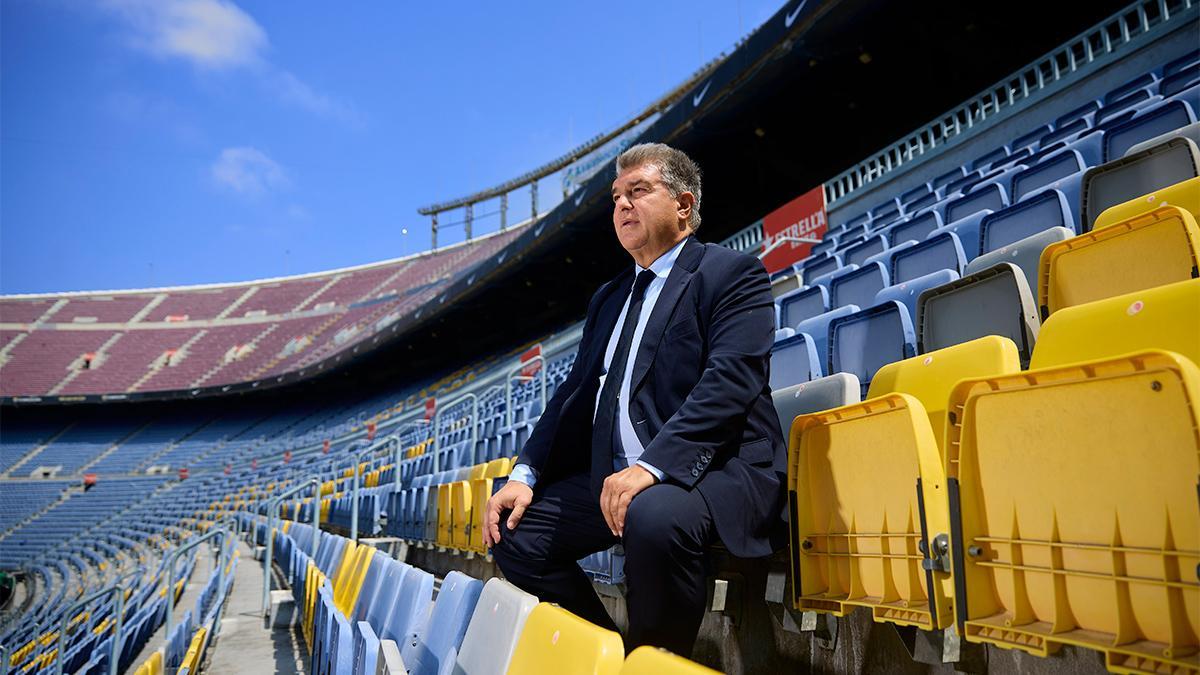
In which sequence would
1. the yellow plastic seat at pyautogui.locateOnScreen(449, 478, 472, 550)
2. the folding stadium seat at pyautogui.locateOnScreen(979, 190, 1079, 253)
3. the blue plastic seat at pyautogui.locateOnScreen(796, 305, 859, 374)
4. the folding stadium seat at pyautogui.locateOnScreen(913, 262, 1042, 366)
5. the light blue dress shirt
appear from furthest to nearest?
the yellow plastic seat at pyautogui.locateOnScreen(449, 478, 472, 550) < the folding stadium seat at pyautogui.locateOnScreen(979, 190, 1079, 253) < the blue plastic seat at pyautogui.locateOnScreen(796, 305, 859, 374) < the folding stadium seat at pyautogui.locateOnScreen(913, 262, 1042, 366) < the light blue dress shirt

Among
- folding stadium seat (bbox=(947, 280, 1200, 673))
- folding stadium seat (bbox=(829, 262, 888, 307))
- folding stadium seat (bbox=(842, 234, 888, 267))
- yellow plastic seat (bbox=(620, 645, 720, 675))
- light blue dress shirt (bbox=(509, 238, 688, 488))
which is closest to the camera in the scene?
yellow plastic seat (bbox=(620, 645, 720, 675))

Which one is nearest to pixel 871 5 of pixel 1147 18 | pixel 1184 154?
pixel 1147 18

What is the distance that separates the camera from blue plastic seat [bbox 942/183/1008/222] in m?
4.14

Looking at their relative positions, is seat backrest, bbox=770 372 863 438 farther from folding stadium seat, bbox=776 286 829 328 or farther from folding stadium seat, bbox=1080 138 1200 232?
folding stadium seat, bbox=776 286 829 328

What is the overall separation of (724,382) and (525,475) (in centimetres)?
60

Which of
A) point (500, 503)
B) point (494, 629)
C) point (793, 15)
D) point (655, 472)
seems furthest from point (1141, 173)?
point (793, 15)

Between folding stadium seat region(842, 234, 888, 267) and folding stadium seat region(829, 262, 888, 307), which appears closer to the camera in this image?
folding stadium seat region(829, 262, 888, 307)

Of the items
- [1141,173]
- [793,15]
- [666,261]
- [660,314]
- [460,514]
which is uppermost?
[793,15]

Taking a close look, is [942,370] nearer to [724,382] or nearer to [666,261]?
[724,382]

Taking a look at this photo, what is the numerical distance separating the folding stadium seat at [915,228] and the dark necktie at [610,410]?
3.28 m

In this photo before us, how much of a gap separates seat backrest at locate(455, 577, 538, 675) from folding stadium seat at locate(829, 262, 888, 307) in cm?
284

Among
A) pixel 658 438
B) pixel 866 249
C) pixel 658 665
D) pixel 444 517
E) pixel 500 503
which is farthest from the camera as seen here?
pixel 866 249

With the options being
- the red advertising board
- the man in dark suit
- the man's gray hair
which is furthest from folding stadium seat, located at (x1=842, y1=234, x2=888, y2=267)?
the man in dark suit

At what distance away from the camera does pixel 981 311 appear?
217 centimetres
